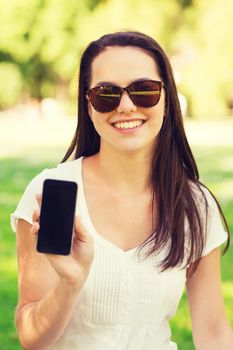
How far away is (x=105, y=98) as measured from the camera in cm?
230

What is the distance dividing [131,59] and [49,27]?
28630 mm

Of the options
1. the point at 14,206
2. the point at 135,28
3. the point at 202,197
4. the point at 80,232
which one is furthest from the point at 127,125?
the point at 135,28

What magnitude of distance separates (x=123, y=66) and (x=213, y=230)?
1.98 ft

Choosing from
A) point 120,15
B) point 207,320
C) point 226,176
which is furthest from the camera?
point 120,15

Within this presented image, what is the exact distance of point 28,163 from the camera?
13352 mm

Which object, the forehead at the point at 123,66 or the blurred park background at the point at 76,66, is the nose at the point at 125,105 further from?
the blurred park background at the point at 76,66

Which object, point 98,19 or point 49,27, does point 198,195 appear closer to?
point 98,19

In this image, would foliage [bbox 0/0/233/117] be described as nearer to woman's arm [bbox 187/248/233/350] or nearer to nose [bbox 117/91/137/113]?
woman's arm [bbox 187/248/233/350]

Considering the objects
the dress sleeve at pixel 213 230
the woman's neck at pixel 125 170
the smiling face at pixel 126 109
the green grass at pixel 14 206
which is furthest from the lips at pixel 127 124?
the green grass at pixel 14 206

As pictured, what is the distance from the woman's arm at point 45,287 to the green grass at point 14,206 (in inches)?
83.7

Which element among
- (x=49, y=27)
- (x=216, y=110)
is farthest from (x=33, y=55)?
(x=216, y=110)

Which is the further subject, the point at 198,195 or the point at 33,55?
the point at 33,55

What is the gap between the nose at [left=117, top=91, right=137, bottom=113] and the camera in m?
2.30

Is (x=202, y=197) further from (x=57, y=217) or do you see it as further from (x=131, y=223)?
(x=57, y=217)
